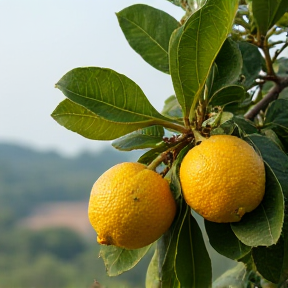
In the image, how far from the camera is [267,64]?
1.10 m

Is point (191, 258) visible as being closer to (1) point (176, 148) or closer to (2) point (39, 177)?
(1) point (176, 148)

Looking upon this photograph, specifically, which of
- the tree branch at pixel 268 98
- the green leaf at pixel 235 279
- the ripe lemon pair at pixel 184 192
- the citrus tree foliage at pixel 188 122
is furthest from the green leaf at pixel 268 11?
the green leaf at pixel 235 279

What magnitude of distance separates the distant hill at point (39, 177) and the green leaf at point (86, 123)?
54.5ft

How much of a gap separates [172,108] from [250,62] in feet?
0.63

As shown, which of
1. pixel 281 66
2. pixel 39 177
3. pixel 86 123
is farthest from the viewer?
pixel 39 177

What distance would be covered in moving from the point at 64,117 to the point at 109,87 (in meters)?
0.08

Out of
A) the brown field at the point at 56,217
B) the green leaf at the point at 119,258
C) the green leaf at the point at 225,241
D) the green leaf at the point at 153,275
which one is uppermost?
the green leaf at the point at 225,241

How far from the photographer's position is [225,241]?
29.7 inches

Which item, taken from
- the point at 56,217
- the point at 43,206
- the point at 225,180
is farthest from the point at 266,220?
the point at 43,206

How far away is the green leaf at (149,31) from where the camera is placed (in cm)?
90

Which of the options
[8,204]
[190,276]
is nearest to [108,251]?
[190,276]

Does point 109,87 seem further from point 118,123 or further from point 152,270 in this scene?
point 152,270

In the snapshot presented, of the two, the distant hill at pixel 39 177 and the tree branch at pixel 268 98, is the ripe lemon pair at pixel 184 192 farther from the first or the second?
the distant hill at pixel 39 177

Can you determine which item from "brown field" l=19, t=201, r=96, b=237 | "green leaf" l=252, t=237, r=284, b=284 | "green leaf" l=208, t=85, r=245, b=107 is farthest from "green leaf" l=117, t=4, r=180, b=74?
"brown field" l=19, t=201, r=96, b=237
